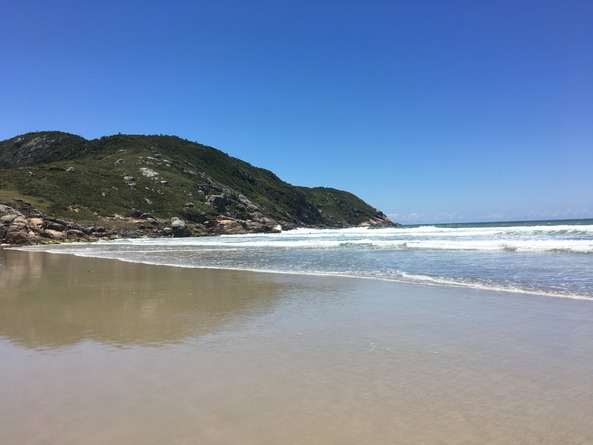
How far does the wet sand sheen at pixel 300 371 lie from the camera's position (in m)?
3.52

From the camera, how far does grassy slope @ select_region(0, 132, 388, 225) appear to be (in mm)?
56094

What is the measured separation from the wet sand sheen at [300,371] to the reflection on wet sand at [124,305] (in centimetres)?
7

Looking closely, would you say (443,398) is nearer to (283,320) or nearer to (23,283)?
(283,320)

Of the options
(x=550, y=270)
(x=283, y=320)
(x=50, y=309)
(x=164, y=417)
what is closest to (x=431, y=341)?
(x=283, y=320)

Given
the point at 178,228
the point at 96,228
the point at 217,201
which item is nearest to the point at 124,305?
the point at 96,228

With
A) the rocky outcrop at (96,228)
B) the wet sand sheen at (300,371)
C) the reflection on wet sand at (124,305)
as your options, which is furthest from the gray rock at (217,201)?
the wet sand sheen at (300,371)

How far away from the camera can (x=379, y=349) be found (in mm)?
5781

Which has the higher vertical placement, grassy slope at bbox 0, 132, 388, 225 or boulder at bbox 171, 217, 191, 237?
grassy slope at bbox 0, 132, 388, 225

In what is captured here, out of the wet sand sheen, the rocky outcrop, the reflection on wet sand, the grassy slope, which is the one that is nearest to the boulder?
the rocky outcrop

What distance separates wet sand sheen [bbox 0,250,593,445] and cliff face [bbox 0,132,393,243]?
41.8m

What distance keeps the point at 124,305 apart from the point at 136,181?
67850mm

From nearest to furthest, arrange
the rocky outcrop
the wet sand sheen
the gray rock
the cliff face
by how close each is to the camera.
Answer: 1. the wet sand sheen
2. the rocky outcrop
3. the cliff face
4. the gray rock

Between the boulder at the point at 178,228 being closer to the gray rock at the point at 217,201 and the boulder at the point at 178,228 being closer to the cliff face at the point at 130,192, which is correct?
the cliff face at the point at 130,192

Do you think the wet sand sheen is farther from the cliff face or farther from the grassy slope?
the grassy slope
